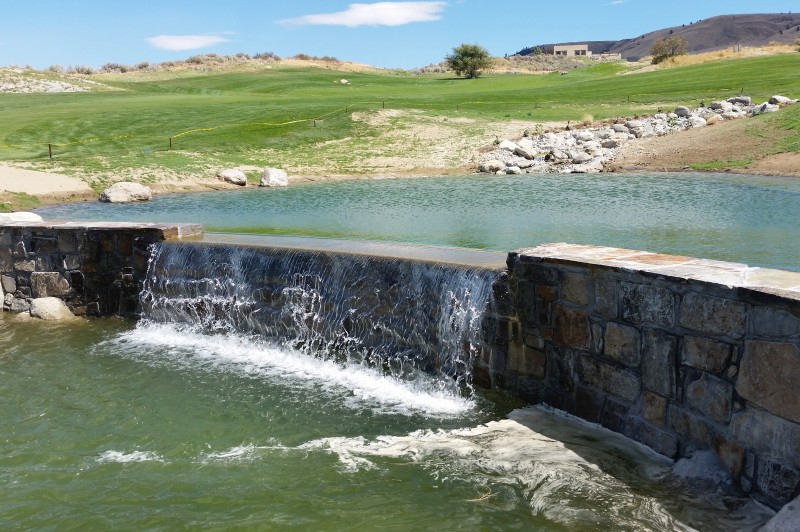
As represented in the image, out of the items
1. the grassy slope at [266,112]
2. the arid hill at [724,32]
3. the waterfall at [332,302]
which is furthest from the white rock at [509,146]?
the arid hill at [724,32]

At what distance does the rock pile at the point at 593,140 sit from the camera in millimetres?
29531

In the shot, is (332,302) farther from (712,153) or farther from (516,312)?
(712,153)

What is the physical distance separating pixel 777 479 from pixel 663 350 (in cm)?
131

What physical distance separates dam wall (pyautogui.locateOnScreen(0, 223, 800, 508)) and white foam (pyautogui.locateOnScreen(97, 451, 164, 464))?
3.00 m

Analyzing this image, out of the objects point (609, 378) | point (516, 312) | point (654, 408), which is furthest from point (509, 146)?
point (654, 408)

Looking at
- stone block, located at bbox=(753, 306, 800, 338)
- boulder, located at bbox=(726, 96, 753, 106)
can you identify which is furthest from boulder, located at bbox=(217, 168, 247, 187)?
boulder, located at bbox=(726, 96, 753, 106)

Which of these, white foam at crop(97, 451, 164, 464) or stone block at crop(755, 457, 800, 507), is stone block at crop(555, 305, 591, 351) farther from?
white foam at crop(97, 451, 164, 464)

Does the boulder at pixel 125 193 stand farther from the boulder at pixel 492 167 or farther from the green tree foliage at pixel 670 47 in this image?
the green tree foliage at pixel 670 47

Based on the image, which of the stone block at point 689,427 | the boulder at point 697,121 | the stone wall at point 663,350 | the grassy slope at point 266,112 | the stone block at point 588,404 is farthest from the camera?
the boulder at point 697,121

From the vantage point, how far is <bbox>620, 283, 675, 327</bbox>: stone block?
5.80 m

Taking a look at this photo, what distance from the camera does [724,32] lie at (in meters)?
149

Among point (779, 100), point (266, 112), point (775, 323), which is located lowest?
point (775, 323)

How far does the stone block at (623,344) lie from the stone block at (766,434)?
106 cm

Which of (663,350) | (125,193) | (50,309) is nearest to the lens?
(663,350)
